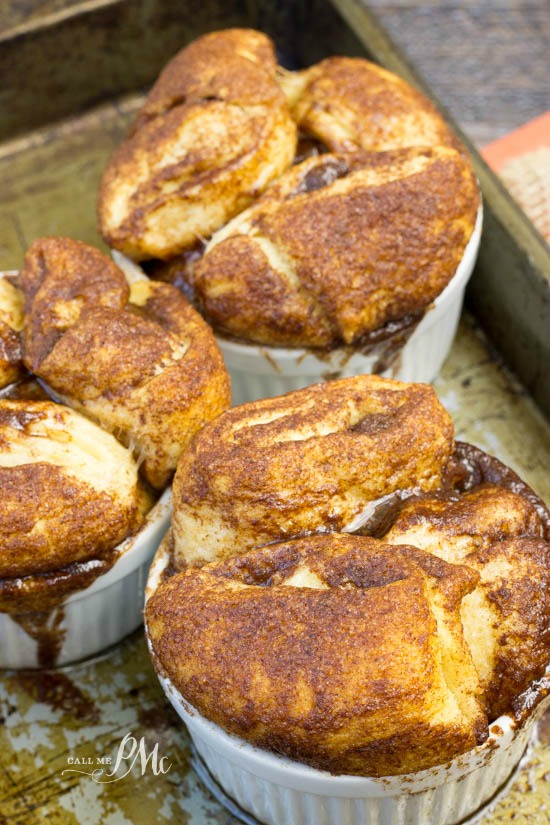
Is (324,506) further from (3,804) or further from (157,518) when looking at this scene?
(3,804)

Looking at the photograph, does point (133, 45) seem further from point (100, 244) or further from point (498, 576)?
point (498, 576)

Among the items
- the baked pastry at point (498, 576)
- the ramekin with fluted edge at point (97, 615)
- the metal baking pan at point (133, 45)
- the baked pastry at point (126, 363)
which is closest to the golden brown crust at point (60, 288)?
the baked pastry at point (126, 363)

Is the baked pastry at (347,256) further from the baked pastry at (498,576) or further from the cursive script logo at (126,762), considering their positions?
the cursive script logo at (126,762)

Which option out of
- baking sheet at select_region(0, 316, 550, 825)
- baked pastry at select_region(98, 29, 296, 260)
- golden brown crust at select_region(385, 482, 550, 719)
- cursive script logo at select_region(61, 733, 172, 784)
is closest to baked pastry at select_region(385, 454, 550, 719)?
golden brown crust at select_region(385, 482, 550, 719)

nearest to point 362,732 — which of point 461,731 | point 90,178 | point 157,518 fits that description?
point 461,731

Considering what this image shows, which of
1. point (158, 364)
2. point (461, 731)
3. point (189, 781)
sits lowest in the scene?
point (189, 781)

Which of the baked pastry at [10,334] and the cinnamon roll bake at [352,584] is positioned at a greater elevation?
the baked pastry at [10,334]
